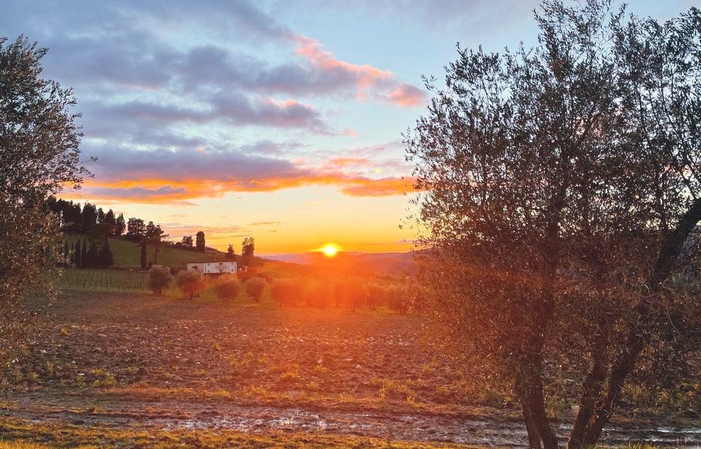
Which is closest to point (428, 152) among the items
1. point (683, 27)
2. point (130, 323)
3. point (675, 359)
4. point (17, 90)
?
point (683, 27)

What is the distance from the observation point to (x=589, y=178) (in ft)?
36.6

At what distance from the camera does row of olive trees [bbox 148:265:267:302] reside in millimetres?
106312

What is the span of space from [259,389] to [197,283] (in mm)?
89274

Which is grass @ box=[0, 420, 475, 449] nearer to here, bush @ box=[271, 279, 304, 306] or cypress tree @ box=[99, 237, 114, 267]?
bush @ box=[271, 279, 304, 306]

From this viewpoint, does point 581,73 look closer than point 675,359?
No

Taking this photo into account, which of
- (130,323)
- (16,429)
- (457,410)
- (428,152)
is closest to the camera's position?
(428,152)

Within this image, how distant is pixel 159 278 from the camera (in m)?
110

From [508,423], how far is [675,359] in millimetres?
10957

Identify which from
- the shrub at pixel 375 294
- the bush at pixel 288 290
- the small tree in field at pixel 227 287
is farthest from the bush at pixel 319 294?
the small tree in field at pixel 227 287

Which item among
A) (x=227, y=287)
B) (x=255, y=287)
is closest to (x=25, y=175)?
(x=227, y=287)

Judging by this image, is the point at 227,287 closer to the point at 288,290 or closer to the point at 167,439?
the point at 288,290

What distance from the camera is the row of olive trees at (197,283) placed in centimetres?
10631

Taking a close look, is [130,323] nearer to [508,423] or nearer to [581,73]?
[508,423]

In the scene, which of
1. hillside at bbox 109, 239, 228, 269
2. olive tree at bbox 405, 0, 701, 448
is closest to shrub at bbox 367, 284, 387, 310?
hillside at bbox 109, 239, 228, 269
